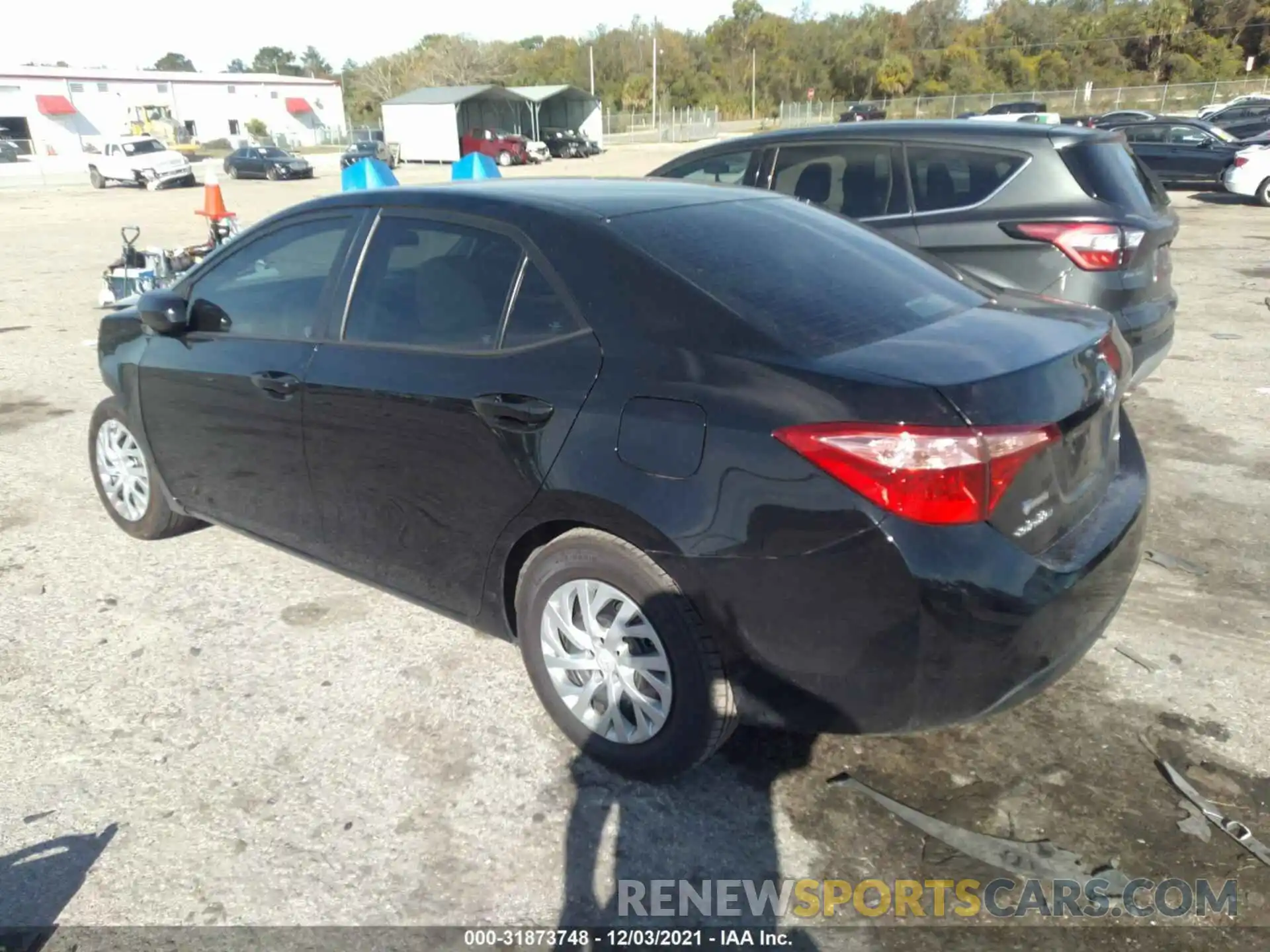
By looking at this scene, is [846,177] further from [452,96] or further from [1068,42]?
[1068,42]

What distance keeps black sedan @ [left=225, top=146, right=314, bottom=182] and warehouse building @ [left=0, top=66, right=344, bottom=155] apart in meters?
24.2

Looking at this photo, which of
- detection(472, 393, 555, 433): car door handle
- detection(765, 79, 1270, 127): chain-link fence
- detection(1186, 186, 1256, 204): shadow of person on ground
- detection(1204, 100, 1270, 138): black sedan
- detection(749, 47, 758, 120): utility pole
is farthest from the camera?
detection(749, 47, 758, 120): utility pole

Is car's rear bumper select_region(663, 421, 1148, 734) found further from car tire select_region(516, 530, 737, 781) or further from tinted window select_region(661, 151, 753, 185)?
tinted window select_region(661, 151, 753, 185)

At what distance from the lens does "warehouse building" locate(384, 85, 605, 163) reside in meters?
51.1

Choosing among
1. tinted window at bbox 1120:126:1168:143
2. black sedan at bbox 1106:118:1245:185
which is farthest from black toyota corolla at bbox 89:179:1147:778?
tinted window at bbox 1120:126:1168:143

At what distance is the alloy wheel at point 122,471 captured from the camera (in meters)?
4.59

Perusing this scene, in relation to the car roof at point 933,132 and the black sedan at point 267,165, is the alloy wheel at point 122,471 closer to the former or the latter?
the car roof at point 933,132

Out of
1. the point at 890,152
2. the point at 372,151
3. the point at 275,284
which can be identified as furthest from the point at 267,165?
the point at 275,284

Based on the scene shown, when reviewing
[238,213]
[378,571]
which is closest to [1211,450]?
[378,571]

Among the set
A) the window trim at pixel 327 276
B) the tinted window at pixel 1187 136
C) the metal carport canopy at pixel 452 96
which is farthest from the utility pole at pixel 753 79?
the window trim at pixel 327 276

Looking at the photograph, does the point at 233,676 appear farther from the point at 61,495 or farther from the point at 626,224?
the point at 61,495

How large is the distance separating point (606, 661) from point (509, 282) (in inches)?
47.1

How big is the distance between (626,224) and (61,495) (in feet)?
13.1

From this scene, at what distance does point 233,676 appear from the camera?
3.56m
